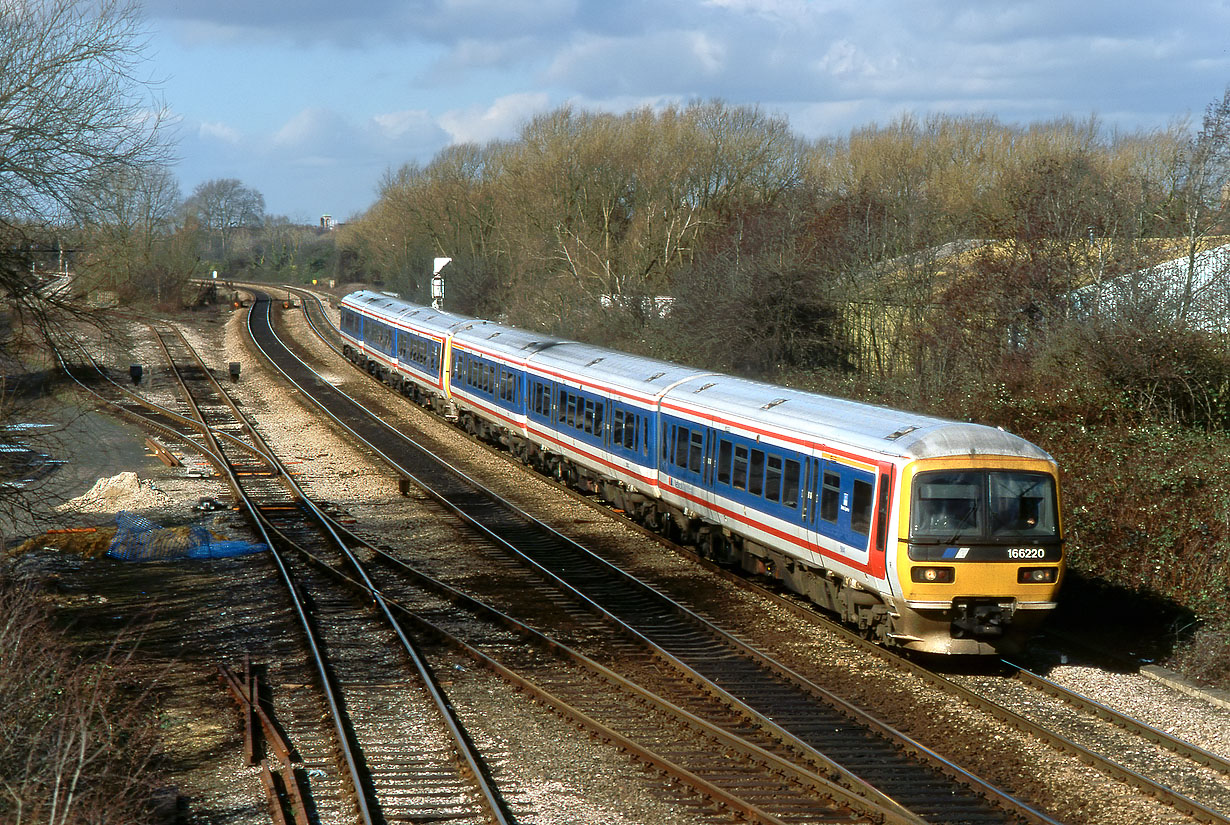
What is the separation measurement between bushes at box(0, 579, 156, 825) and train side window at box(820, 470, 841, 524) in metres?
7.29

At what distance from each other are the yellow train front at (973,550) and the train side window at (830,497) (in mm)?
1274

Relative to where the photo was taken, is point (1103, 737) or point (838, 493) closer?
point (1103, 737)

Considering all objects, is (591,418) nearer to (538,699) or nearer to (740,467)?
(740,467)

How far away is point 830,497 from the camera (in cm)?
1312

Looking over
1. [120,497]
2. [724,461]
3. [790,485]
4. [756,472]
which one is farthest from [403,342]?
[790,485]

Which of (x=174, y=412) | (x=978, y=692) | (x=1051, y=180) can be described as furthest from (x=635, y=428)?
(x=174, y=412)

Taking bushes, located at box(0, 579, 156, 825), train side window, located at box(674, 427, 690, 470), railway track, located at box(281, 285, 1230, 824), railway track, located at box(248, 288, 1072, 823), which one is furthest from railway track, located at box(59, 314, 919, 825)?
train side window, located at box(674, 427, 690, 470)

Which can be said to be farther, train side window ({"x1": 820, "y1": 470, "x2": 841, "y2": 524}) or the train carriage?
the train carriage

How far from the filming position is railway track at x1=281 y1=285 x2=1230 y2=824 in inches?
353

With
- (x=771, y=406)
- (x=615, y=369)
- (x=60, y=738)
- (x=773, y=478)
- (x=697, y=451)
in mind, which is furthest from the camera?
(x=615, y=369)

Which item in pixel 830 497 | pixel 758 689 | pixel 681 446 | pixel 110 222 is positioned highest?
pixel 110 222

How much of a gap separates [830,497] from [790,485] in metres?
1.00

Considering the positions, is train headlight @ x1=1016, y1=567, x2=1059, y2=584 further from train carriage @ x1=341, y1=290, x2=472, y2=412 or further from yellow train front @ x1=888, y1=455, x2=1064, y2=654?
train carriage @ x1=341, y1=290, x2=472, y2=412

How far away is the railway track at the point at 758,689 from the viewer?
351 inches
